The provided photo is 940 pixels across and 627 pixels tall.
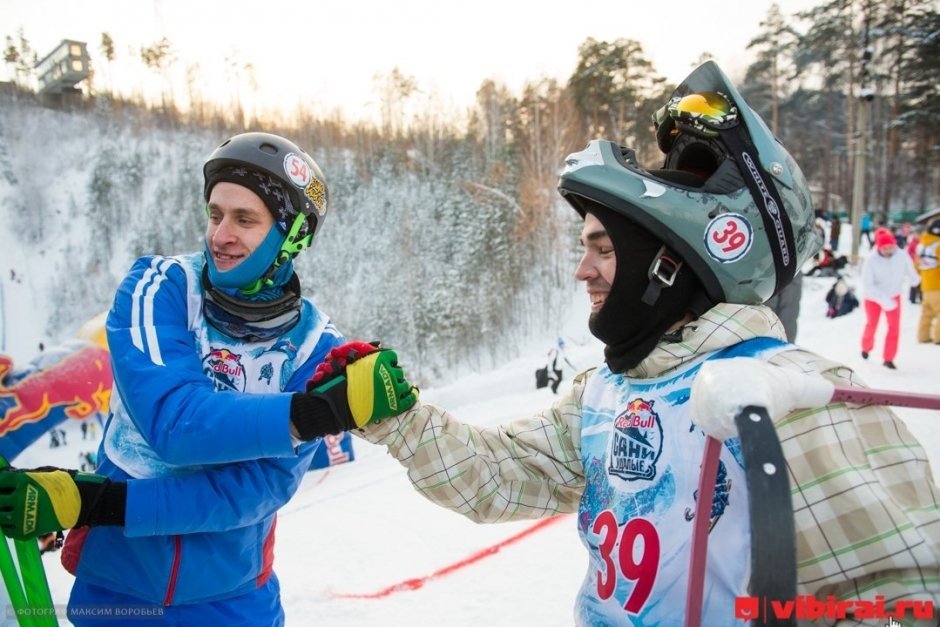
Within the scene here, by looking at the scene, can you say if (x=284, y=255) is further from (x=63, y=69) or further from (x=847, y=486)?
(x=63, y=69)

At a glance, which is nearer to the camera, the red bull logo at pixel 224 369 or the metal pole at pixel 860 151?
the red bull logo at pixel 224 369

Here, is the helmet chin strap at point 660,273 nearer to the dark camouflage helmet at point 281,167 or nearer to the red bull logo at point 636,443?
the red bull logo at point 636,443

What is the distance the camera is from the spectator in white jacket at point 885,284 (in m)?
7.52

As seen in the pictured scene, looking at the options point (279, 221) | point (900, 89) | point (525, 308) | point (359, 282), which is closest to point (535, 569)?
point (279, 221)

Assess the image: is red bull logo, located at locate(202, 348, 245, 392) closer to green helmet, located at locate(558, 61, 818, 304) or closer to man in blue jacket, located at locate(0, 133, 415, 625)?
man in blue jacket, located at locate(0, 133, 415, 625)

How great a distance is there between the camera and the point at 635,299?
140 centimetres

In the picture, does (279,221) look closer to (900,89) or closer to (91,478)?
(91,478)

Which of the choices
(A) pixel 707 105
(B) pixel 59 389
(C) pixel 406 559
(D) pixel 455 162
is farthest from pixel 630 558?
(D) pixel 455 162

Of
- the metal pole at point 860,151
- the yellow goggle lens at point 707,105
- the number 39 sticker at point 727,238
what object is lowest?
the number 39 sticker at point 727,238

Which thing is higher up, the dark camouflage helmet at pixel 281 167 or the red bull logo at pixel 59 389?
the dark camouflage helmet at pixel 281 167

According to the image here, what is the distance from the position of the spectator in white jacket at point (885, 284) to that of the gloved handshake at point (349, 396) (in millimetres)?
8272

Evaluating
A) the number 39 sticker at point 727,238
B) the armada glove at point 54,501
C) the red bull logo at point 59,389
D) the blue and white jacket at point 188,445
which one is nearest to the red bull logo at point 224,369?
the blue and white jacket at point 188,445

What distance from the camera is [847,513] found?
1.02 m

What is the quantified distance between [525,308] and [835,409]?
77.9ft
